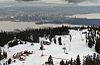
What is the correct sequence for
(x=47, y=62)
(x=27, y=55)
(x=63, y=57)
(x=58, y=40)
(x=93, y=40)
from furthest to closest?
(x=58, y=40), (x=93, y=40), (x=27, y=55), (x=63, y=57), (x=47, y=62)

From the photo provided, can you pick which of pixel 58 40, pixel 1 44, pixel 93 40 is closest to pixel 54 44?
pixel 58 40

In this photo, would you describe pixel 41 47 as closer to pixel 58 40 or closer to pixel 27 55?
pixel 27 55

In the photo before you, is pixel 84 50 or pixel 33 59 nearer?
pixel 33 59

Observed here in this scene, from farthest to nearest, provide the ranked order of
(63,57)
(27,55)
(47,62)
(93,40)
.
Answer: (93,40)
(27,55)
(63,57)
(47,62)

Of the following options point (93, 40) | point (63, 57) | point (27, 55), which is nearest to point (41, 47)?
point (27, 55)

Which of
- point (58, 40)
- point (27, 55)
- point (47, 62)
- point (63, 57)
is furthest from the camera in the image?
point (58, 40)

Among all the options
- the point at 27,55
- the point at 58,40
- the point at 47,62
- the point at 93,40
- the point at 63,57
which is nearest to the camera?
the point at 47,62

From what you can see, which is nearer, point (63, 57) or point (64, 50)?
point (63, 57)

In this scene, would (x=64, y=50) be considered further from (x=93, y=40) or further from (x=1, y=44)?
(x=1, y=44)
